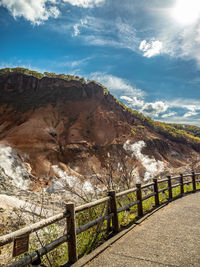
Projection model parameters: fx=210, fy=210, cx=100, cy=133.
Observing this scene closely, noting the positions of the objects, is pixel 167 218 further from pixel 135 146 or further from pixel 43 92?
pixel 43 92

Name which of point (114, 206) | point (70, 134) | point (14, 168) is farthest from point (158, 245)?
point (70, 134)

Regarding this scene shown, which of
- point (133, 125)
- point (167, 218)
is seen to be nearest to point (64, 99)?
point (133, 125)

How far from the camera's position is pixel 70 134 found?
38562 millimetres

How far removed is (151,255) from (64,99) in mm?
44466

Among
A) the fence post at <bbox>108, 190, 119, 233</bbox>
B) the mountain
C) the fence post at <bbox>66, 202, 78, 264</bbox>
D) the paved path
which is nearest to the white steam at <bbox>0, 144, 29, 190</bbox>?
the mountain

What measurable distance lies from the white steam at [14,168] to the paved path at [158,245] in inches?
821

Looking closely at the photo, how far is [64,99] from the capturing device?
46.3 m

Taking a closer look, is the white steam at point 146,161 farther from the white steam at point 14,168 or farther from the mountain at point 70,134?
the white steam at point 14,168

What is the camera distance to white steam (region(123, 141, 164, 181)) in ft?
106

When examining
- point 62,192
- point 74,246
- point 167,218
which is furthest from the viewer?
point 62,192

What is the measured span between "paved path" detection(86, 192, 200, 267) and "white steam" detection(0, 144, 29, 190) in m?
20.9

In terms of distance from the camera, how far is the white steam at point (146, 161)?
32.2 m

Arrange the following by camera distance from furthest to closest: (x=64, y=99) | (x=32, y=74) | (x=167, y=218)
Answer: (x=32, y=74)
(x=64, y=99)
(x=167, y=218)

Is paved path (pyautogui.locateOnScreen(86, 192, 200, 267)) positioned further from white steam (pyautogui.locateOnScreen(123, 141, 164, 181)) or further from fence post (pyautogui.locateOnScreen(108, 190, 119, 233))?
white steam (pyautogui.locateOnScreen(123, 141, 164, 181))
